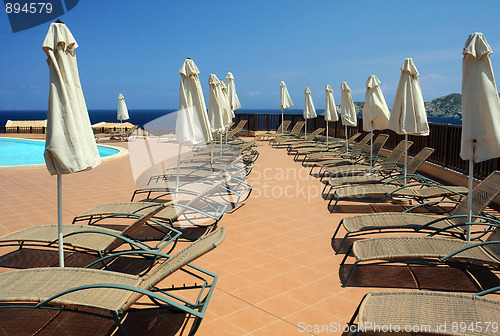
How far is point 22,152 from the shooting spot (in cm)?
1752

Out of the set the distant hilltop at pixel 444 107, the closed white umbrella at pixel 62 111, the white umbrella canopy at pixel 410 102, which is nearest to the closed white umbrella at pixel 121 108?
the white umbrella canopy at pixel 410 102

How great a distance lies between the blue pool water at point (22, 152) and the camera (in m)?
14.8

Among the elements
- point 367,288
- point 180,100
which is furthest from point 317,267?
point 180,100

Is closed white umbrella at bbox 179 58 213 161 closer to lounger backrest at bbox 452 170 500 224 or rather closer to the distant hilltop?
lounger backrest at bbox 452 170 500 224

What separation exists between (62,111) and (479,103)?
3814 mm

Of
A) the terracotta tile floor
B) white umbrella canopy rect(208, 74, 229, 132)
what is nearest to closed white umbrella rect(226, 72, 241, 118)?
white umbrella canopy rect(208, 74, 229, 132)

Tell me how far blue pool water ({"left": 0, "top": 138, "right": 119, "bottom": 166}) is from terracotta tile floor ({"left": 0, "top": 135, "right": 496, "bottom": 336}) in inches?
255

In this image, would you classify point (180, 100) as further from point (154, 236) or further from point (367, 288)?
point (367, 288)

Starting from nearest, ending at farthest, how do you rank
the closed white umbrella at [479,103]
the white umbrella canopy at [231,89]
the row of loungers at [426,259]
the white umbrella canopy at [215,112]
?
the row of loungers at [426,259] → the closed white umbrella at [479,103] → the white umbrella canopy at [215,112] → the white umbrella canopy at [231,89]

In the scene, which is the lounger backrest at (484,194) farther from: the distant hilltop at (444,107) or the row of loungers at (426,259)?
the distant hilltop at (444,107)

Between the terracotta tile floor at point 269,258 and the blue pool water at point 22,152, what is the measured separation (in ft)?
21.3

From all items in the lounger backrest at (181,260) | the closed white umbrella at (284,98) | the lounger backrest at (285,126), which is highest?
the closed white umbrella at (284,98)

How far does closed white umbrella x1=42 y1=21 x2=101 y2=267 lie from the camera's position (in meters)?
3.19

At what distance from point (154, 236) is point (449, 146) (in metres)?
7.02
